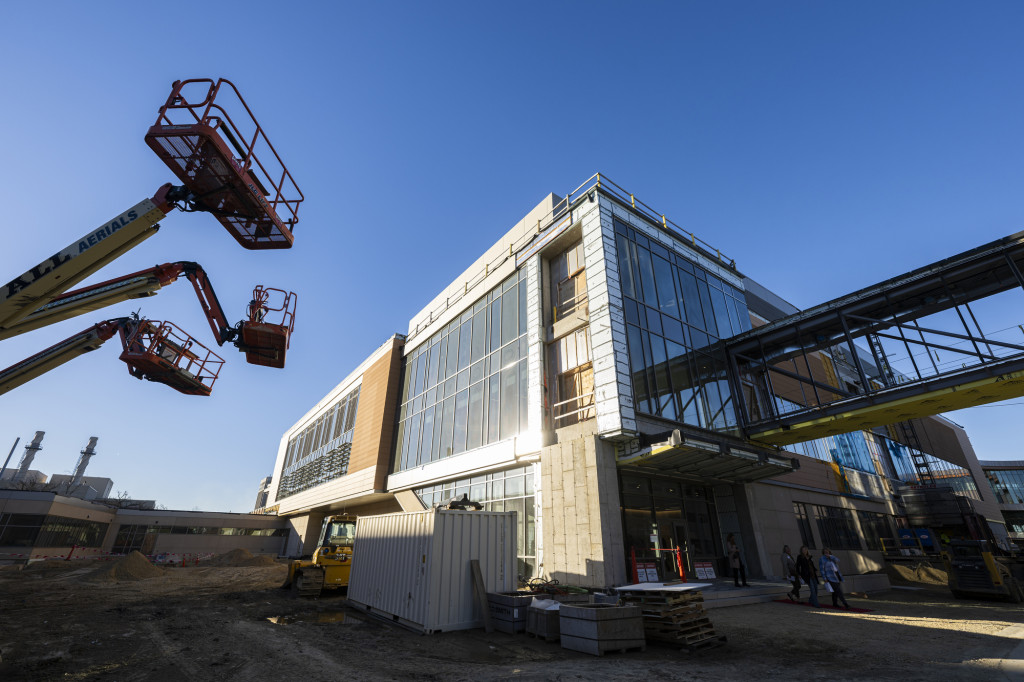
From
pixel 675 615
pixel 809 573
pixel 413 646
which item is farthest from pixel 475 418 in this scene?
pixel 809 573

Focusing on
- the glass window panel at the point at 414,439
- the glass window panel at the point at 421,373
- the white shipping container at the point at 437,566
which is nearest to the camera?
the white shipping container at the point at 437,566

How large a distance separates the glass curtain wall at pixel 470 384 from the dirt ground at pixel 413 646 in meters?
10.1

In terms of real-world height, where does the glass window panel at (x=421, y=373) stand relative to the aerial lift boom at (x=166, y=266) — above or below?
above

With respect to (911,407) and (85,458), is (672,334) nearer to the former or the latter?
(911,407)

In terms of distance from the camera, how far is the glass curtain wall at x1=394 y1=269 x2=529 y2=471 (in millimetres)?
21828

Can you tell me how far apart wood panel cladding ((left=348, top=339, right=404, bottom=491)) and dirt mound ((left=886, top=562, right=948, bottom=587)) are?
3180 cm

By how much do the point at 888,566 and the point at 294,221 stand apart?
37.3 meters

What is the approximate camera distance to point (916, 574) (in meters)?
25.8

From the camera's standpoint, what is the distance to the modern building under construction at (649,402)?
15859 millimetres

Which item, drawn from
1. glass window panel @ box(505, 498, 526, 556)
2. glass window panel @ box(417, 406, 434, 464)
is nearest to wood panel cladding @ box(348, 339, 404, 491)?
glass window panel @ box(417, 406, 434, 464)

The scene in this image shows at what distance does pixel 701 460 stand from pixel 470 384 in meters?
12.6

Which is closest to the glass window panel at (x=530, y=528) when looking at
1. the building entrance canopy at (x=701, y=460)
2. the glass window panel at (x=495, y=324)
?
the building entrance canopy at (x=701, y=460)

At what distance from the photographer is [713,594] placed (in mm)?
15391

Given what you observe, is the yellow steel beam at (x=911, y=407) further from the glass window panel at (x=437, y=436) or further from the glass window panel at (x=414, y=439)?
the glass window panel at (x=414, y=439)
